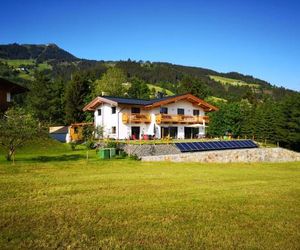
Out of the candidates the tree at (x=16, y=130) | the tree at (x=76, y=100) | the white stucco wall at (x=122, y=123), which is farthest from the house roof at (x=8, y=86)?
the tree at (x=76, y=100)

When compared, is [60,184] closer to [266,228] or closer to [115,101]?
[266,228]

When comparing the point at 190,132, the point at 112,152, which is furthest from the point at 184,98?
the point at 112,152

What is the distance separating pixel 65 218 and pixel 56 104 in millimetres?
71832

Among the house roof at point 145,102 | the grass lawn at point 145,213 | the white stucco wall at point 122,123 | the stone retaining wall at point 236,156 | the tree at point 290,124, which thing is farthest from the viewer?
the tree at point 290,124

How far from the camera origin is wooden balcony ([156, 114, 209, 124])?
1766 inches

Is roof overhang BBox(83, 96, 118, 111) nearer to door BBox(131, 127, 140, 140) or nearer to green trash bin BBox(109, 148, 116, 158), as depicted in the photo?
door BBox(131, 127, 140, 140)

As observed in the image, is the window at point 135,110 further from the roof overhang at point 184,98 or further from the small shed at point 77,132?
the small shed at point 77,132

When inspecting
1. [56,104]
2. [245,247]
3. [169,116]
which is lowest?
[245,247]

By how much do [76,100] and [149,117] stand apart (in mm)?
32079

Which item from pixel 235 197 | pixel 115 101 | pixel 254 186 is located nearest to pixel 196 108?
pixel 115 101

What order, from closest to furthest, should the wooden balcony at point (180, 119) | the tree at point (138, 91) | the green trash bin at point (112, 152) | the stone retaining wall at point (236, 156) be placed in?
1. the green trash bin at point (112, 152)
2. the stone retaining wall at point (236, 156)
3. the wooden balcony at point (180, 119)
4. the tree at point (138, 91)

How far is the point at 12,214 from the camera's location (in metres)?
9.53

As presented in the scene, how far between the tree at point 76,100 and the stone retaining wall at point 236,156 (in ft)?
144

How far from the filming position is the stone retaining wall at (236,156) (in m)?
30.6
